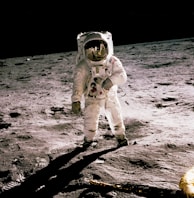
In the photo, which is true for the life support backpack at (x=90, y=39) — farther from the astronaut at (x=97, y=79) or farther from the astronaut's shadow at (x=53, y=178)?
the astronaut's shadow at (x=53, y=178)

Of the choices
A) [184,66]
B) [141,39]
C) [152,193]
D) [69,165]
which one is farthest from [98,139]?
[141,39]

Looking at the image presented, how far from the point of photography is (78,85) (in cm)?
293

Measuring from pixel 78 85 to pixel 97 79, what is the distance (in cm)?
20

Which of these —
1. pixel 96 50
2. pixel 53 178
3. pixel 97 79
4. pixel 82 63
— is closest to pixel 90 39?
pixel 96 50

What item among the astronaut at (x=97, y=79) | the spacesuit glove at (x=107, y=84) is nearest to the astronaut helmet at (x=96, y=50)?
the astronaut at (x=97, y=79)

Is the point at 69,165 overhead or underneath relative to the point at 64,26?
underneath

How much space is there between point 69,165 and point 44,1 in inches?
447

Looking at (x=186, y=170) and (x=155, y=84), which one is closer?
(x=186, y=170)

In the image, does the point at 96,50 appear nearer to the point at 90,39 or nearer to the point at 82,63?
the point at 90,39

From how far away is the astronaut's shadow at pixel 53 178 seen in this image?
7.77 feet

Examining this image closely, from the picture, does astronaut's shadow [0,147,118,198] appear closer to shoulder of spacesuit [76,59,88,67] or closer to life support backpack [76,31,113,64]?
shoulder of spacesuit [76,59,88,67]

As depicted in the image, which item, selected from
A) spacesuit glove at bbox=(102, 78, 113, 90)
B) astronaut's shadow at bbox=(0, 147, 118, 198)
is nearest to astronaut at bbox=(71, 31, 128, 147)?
spacesuit glove at bbox=(102, 78, 113, 90)

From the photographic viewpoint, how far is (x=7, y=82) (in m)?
6.78

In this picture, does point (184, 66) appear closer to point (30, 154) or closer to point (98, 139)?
→ point (98, 139)
